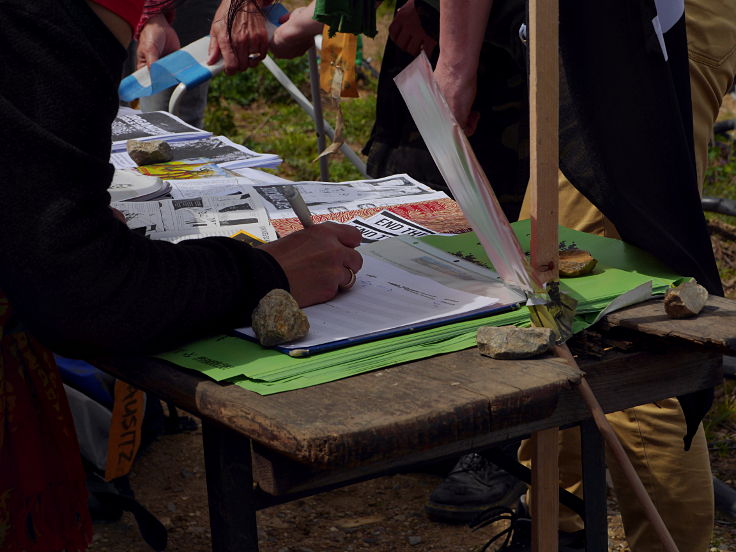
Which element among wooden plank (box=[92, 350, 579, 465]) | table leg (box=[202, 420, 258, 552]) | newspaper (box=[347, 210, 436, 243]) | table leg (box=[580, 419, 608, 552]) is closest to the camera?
wooden plank (box=[92, 350, 579, 465])

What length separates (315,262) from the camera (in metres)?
1.28

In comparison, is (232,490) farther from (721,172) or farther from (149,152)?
(721,172)

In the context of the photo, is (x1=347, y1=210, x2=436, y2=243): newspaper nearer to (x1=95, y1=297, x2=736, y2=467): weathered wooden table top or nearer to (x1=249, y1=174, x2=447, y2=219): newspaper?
(x1=249, y1=174, x2=447, y2=219): newspaper

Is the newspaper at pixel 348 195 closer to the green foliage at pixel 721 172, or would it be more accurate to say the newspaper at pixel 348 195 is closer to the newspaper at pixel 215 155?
the newspaper at pixel 215 155

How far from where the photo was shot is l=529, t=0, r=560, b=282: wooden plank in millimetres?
1094

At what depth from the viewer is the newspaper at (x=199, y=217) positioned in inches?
65.9

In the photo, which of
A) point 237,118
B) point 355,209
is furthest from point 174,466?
point 237,118

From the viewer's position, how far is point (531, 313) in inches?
45.4

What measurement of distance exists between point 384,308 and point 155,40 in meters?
1.95

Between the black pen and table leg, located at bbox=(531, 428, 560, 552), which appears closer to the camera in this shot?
table leg, located at bbox=(531, 428, 560, 552)

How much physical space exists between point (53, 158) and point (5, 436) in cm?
51

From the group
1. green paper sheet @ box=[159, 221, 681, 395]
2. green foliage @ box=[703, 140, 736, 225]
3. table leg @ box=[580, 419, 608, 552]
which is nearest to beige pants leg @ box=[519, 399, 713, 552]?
table leg @ box=[580, 419, 608, 552]

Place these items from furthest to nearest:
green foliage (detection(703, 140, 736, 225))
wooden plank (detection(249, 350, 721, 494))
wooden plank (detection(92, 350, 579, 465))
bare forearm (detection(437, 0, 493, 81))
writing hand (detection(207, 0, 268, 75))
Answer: green foliage (detection(703, 140, 736, 225))
writing hand (detection(207, 0, 268, 75))
bare forearm (detection(437, 0, 493, 81))
wooden plank (detection(249, 350, 721, 494))
wooden plank (detection(92, 350, 579, 465))

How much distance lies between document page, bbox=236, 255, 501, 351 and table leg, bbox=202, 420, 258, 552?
13 cm
